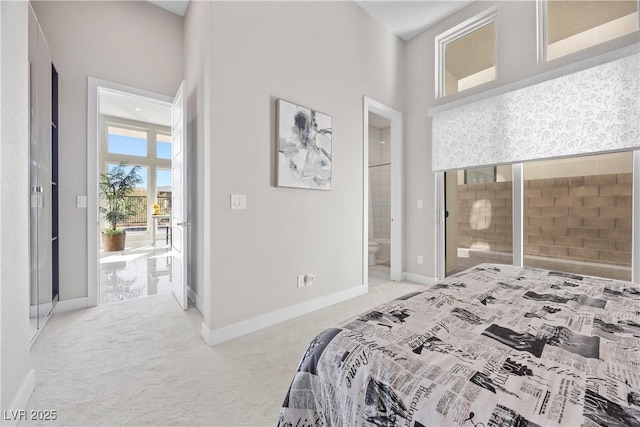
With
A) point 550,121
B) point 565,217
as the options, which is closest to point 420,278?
point 565,217

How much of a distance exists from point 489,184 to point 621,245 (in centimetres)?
124

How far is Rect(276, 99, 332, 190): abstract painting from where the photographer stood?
254 cm

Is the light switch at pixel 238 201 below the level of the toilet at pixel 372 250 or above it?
above

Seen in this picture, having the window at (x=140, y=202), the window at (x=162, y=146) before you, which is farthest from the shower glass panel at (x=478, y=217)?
the window at (x=162, y=146)

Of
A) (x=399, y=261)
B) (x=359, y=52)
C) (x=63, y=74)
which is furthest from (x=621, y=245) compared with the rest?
(x=63, y=74)

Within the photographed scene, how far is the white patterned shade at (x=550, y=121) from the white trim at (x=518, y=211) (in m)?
0.15

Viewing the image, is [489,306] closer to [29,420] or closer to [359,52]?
[29,420]

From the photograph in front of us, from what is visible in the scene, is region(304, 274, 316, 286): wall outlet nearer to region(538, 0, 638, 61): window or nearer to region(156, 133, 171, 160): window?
region(538, 0, 638, 61): window

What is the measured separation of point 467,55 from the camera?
352 cm

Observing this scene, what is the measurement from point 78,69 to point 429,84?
4205mm

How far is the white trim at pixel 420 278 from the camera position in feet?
12.3

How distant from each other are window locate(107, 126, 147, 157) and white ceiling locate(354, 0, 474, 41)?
20.9 ft

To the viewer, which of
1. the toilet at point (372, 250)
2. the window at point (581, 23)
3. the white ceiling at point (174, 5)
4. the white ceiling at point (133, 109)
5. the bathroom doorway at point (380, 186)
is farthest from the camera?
the bathroom doorway at point (380, 186)

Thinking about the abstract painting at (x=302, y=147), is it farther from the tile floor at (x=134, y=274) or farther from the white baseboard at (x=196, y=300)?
the tile floor at (x=134, y=274)
